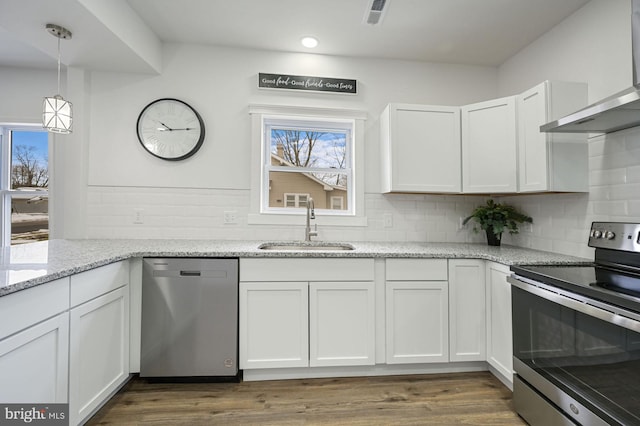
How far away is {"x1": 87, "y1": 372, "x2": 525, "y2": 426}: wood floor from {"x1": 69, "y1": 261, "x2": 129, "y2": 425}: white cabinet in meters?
0.19

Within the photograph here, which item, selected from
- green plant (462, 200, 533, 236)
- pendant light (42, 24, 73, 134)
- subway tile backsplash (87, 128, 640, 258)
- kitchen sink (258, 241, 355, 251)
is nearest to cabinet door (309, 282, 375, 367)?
kitchen sink (258, 241, 355, 251)

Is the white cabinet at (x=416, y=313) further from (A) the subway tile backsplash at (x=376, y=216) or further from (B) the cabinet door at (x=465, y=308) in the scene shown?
(A) the subway tile backsplash at (x=376, y=216)

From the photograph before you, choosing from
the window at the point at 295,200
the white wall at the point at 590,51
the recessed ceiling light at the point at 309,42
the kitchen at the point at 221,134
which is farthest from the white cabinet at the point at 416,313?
the recessed ceiling light at the point at 309,42

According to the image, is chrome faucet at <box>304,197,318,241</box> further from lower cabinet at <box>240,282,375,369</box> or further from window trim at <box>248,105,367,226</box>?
lower cabinet at <box>240,282,375,369</box>

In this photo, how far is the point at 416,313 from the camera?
210 cm

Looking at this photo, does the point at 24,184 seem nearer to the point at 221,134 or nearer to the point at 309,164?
the point at 221,134

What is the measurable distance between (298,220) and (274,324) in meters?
0.95

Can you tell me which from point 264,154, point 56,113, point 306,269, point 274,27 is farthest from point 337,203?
point 56,113

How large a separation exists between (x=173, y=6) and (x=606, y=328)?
301cm

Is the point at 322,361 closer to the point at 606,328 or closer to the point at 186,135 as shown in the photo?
the point at 606,328

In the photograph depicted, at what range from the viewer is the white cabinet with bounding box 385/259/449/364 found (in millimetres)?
2098

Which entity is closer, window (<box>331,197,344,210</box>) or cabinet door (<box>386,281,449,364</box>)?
cabinet door (<box>386,281,449,364</box>)

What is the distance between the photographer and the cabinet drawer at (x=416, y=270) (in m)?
2.10

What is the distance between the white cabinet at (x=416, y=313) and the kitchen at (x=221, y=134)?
687mm
